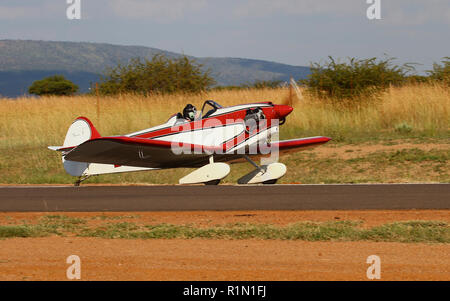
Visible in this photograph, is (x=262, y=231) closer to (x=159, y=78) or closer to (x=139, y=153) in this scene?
(x=139, y=153)

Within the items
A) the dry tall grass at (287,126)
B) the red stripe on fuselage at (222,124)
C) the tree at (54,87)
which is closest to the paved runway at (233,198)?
the red stripe on fuselage at (222,124)

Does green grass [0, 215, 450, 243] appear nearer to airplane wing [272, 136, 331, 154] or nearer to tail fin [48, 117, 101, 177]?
tail fin [48, 117, 101, 177]

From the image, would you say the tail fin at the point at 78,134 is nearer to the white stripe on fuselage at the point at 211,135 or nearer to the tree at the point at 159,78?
the white stripe on fuselage at the point at 211,135

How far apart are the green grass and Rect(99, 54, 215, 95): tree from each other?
2192 cm

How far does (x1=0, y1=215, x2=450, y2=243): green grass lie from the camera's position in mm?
7891

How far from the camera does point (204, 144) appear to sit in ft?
43.1

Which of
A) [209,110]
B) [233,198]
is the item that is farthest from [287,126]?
[233,198]

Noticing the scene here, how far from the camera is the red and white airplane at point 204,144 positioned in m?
12.7

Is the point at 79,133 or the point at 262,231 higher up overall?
the point at 79,133

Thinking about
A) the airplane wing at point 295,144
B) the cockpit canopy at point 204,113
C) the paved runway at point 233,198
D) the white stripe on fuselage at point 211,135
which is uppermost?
the cockpit canopy at point 204,113

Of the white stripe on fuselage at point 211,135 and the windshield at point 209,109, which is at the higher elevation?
the windshield at point 209,109

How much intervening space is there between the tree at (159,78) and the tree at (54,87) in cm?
5341

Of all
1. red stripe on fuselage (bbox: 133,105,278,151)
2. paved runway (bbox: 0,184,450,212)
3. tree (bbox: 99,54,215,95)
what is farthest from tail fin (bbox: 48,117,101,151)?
tree (bbox: 99,54,215,95)

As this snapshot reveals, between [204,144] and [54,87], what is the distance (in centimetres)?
7971
